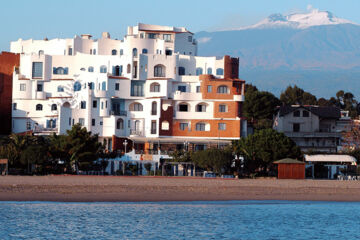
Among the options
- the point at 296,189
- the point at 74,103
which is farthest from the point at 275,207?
the point at 74,103

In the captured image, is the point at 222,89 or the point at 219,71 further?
the point at 219,71

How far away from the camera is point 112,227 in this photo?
1706 inches

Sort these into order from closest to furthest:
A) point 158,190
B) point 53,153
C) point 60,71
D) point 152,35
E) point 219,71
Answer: point 158,190, point 53,153, point 60,71, point 219,71, point 152,35

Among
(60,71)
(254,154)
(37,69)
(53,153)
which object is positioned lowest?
(53,153)

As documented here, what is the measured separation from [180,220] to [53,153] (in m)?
33.3

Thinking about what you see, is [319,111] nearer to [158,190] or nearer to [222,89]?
[222,89]

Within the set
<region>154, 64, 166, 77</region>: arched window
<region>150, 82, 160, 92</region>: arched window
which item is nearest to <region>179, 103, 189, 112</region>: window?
<region>150, 82, 160, 92</region>: arched window

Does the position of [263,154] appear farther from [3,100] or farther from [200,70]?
[3,100]

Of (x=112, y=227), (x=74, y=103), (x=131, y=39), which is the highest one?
(x=131, y=39)

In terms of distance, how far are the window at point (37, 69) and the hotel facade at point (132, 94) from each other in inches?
5.3

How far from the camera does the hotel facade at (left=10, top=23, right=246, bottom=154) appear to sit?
327ft

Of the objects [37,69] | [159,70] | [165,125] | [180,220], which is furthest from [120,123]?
[180,220]

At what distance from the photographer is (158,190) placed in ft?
202

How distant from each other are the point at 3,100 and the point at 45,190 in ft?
173
